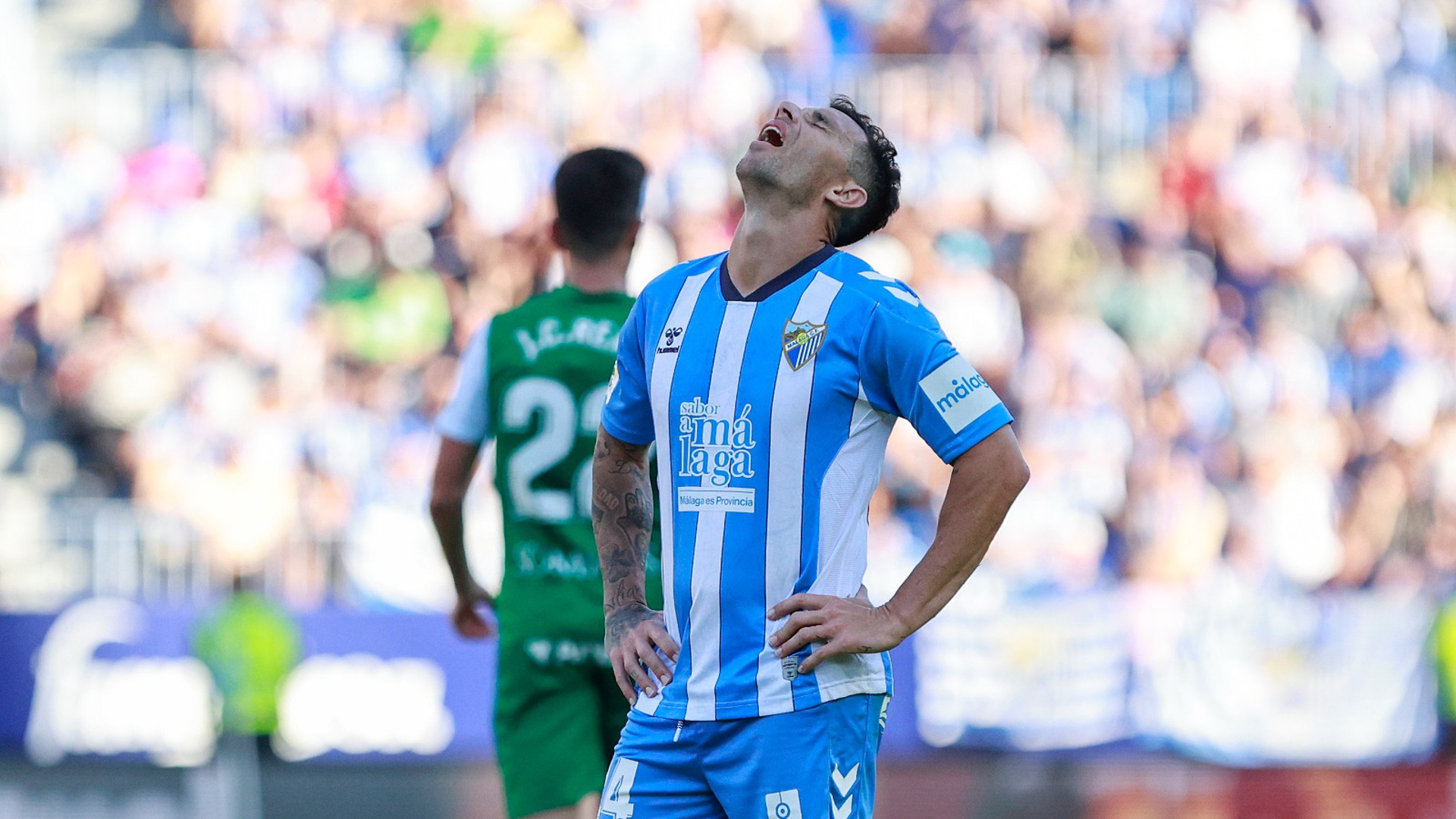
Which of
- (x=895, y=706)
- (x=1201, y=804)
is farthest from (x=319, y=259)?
(x=1201, y=804)

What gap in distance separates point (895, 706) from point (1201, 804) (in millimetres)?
1632

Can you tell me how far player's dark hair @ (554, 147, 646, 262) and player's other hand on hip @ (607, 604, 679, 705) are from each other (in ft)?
4.93

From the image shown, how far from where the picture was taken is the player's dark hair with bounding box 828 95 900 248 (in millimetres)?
3363

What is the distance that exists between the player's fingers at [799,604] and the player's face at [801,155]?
2.51 feet

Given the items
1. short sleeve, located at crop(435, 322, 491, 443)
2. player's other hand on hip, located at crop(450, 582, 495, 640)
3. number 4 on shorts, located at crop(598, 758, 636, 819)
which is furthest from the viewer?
player's other hand on hip, located at crop(450, 582, 495, 640)

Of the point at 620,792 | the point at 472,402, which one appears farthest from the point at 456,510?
the point at 620,792

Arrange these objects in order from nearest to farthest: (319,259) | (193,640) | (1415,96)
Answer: (193,640) < (319,259) < (1415,96)

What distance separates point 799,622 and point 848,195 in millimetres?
834

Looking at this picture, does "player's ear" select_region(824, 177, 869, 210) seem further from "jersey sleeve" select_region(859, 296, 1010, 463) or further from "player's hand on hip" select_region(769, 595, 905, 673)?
"player's hand on hip" select_region(769, 595, 905, 673)

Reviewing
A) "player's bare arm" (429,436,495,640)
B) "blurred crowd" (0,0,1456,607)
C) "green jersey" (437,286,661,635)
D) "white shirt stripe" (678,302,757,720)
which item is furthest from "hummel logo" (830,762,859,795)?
"blurred crowd" (0,0,1456,607)

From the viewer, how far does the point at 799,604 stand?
312 centimetres

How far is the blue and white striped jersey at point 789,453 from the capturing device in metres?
3.15

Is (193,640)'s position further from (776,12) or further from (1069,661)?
(776,12)

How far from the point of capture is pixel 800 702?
10.3ft
